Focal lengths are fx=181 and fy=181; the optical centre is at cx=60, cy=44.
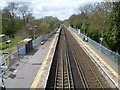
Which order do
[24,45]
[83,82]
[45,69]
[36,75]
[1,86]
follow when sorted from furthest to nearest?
[24,45] → [45,69] → [36,75] → [83,82] → [1,86]

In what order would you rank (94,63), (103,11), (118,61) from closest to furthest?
(118,61)
(94,63)
(103,11)

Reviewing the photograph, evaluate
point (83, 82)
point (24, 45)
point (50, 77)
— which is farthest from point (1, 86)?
point (24, 45)

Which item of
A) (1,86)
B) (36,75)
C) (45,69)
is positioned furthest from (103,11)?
(1,86)

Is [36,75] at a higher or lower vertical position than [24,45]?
lower

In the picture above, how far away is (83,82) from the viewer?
12.7 m

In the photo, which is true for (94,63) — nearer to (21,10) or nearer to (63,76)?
(63,76)

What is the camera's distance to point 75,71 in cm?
1576

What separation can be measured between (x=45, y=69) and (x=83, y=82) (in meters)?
4.18

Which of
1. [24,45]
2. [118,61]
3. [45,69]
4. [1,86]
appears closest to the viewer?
[1,86]

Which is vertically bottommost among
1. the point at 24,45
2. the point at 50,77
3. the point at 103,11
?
the point at 50,77

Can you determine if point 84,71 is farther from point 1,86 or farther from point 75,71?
point 1,86

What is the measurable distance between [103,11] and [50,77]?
18.4m

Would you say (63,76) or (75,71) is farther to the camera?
(75,71)

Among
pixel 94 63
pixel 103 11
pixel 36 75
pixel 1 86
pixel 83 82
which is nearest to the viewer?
pixel 1 86
